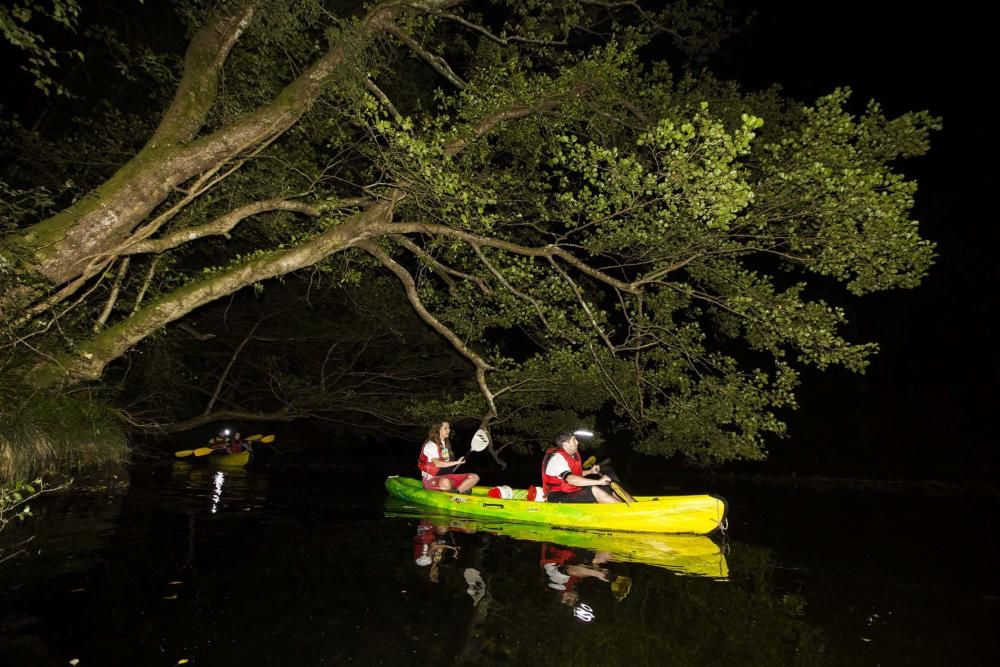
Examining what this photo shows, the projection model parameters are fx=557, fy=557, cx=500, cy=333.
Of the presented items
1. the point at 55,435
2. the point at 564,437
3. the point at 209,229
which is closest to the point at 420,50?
the point at 209,229

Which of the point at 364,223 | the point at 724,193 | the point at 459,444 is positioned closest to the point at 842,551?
the point at 724,193

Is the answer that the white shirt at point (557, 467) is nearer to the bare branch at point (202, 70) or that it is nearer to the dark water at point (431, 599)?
the dark water at point (431, 599)

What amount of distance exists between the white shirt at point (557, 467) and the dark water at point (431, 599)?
5.12 ft

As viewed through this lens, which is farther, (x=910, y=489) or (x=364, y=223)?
(x=910, y=489)

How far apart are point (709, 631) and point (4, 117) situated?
1409 centimetres

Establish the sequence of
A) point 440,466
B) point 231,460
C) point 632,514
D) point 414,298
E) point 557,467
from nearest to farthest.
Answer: point 632,514, point 414,298, point 557,467, point 440,466, point 231,460

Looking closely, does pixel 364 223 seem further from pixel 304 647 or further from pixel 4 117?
pixel 4 117

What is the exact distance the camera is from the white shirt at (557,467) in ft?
28.9

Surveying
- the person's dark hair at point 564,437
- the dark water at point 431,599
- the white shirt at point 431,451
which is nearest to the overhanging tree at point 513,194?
the person's dark hair at point 564,437

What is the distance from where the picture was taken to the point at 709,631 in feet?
14.1

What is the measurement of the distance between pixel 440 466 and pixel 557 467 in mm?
2794

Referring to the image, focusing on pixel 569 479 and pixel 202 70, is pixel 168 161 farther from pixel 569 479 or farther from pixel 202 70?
pixel 569 479

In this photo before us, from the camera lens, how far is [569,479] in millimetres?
8625

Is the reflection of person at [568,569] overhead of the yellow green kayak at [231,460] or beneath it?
beneath
